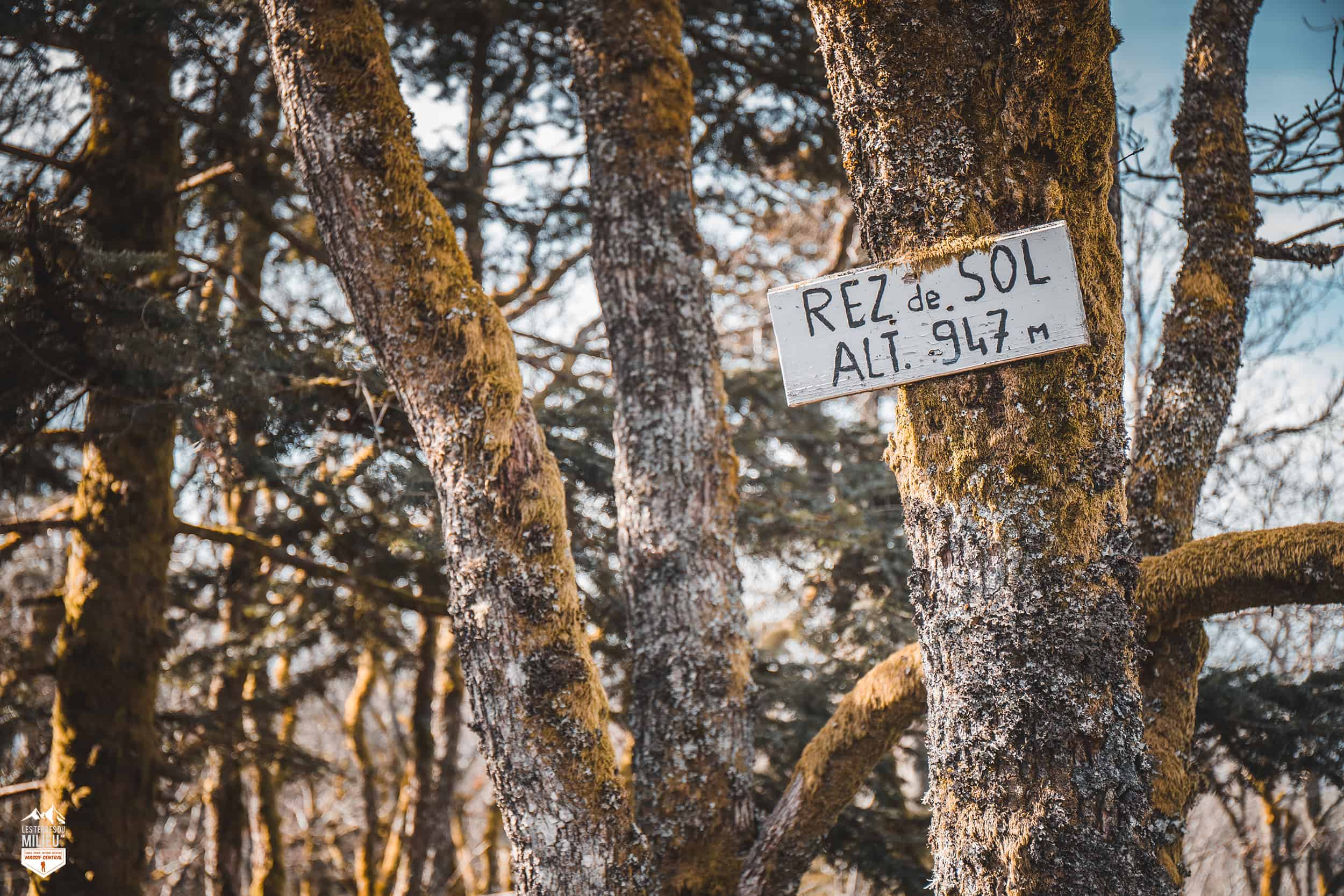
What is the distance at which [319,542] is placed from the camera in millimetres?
5355

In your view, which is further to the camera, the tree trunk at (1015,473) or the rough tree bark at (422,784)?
the rough tree bark at (422,784)

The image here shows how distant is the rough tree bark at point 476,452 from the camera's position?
2.06m

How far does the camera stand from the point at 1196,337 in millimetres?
A: 2359

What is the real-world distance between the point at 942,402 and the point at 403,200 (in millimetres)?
1605

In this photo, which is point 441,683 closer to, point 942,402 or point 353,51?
point 353,51

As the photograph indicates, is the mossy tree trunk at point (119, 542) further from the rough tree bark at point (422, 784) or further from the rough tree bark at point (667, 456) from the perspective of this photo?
the rough tree bark at point (422, 784)

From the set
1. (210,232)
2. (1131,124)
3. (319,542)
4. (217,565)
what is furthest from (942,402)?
(210,232)

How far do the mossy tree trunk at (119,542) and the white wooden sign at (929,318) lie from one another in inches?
128

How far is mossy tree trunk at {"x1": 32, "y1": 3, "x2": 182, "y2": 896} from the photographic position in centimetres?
398

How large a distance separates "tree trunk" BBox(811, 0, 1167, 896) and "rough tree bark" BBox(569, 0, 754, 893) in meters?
1.11

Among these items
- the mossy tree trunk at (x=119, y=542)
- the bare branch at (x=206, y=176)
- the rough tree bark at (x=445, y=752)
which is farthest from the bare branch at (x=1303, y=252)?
the rough tree bark at (x=445, y=752)

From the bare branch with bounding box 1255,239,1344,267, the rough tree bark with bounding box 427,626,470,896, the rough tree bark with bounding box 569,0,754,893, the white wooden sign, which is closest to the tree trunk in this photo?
the white wooden sign

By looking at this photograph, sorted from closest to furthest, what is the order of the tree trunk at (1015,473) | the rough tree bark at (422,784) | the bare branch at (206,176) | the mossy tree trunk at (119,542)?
1. the tree trunk at (1015,473)
2. the mossy tree trunk at (119,542)
3. the bare branch at (206,176)
4. the rough tree bark at (422,784)

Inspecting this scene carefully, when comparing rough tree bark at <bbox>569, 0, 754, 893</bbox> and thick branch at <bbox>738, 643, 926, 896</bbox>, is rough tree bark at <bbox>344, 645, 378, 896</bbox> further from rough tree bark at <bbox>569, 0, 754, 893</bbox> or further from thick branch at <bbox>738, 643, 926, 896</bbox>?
thick branch at <bbox>738, 643, 926, 896</bbox>
